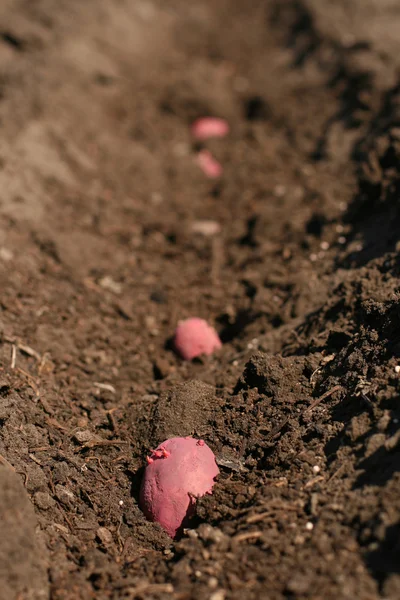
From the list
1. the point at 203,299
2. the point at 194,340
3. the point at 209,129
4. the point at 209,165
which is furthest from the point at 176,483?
the point at 209,129

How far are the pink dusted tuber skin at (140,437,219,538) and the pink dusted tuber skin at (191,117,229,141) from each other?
4.26 metres

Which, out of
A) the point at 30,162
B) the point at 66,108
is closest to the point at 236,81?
the point at 66,108

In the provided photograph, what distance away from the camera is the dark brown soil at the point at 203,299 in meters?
2.56

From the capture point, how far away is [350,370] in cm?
309

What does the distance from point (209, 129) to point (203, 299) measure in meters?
2.69

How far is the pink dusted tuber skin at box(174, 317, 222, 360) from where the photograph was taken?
3941 millimetres

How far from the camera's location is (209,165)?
19.8ft

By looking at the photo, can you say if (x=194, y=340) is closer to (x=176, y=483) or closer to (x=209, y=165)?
(x=176, y=483)

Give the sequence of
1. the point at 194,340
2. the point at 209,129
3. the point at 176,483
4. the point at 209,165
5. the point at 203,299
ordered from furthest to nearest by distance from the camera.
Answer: the point at 209,129, the point at 209,165, the point at 203,299, the point at 194,340, the point at 176,483

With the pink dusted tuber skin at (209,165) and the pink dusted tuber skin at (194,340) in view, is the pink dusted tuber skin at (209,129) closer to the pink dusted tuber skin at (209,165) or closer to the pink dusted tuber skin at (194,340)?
the pink dusted tuber skin at (209,165)

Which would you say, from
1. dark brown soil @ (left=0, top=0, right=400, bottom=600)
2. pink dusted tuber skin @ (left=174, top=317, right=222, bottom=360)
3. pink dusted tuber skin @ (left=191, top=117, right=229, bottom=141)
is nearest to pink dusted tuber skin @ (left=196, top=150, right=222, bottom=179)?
dark brown soil @ (left=0, top=0, right=400, bottom=600)

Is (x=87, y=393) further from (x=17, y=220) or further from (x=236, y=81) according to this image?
(x=236, y=81)

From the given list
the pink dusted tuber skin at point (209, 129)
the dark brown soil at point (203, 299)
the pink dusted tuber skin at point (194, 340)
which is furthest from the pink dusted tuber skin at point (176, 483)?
the pink dusted tuber skin at point (209, 129)

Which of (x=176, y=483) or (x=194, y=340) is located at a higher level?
(x=194, y=340)
